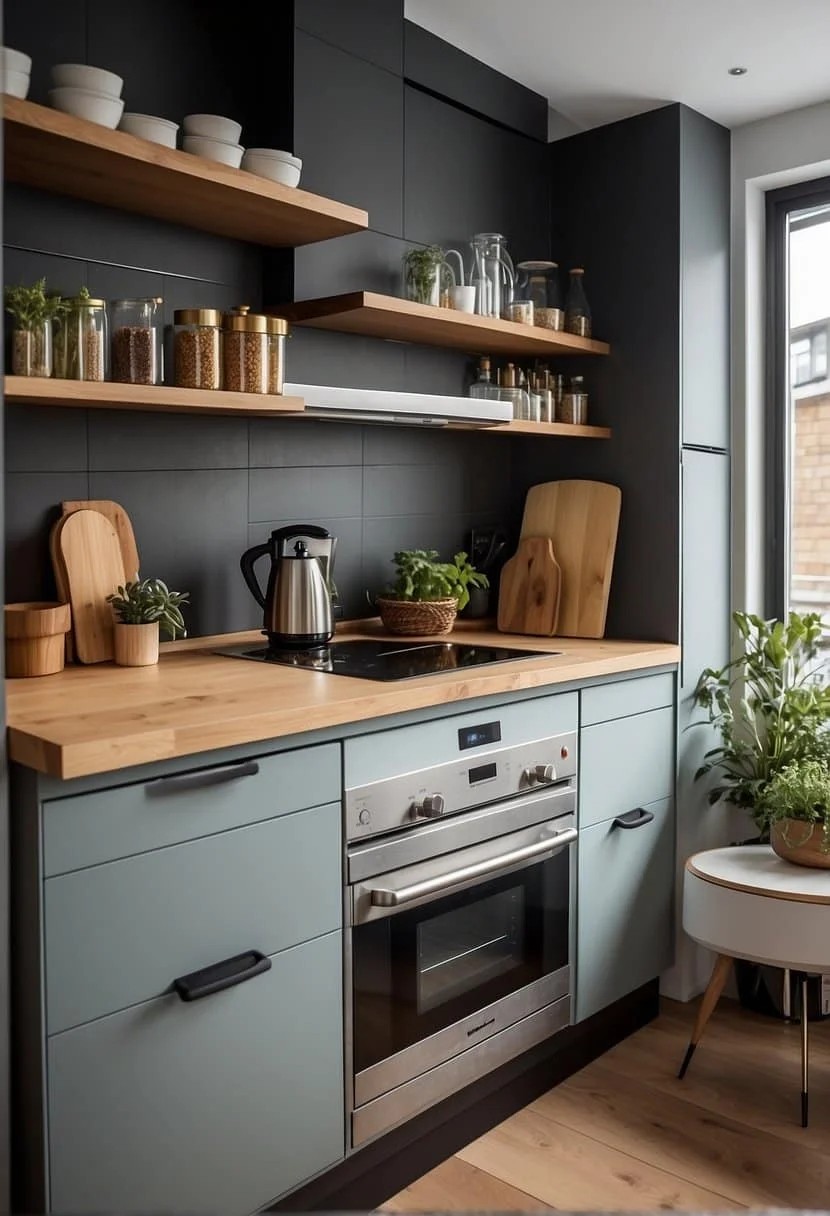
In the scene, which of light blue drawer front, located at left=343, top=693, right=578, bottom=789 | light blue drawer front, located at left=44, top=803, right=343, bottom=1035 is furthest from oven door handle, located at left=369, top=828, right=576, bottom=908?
light blue drawer front, located at left=343, top=693, right=578, bottom=789

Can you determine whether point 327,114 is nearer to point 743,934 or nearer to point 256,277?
point 256,277

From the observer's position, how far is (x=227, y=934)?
1738mm

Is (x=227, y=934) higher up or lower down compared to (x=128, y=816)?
lower down

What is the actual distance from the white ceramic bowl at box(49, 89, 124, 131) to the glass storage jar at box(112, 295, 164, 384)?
0.31 metres

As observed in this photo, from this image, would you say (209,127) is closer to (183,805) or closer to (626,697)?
(183,805)

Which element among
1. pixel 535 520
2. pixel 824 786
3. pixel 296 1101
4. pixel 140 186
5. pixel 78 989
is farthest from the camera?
pixel 535 520

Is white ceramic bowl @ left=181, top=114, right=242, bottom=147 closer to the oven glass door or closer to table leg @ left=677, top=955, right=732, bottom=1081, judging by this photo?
the oven glass door

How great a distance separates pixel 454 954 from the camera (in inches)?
86.2

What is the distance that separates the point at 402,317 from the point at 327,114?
19.6 inches

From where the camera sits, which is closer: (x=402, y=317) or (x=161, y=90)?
(x=161, y=90)

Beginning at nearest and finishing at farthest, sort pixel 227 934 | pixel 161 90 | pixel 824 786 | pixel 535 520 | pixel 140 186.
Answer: pixel 227 934, pixel 140 186, pixel 161 90, pixel 824 786, pixel 535 520

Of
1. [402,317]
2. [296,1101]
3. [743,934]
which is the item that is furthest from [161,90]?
[743,934]

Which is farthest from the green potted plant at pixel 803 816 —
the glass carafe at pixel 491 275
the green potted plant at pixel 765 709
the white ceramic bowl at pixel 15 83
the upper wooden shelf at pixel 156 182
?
the white ceramic bowl at pixel 15 83

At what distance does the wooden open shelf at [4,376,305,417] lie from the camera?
185 centimetres
